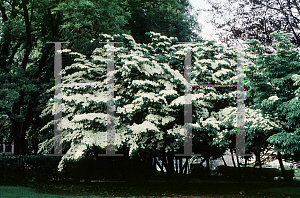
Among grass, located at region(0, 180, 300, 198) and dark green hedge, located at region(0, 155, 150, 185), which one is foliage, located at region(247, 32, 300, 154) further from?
dark green hedge, located at region(0, 155, 150, 185)

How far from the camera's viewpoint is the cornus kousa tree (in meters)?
10.7

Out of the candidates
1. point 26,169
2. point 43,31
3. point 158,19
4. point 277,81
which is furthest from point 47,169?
point 277,81

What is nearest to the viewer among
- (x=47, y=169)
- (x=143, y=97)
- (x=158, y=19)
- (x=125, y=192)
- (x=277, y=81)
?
(x=143, y=97)

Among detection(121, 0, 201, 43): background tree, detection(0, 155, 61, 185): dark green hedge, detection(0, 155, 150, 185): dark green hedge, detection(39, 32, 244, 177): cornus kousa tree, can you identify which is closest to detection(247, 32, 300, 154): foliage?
detection(39, 32, 244, 177): cornus kousa tree

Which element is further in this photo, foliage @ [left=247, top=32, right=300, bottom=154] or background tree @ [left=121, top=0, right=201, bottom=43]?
background tree @ [left=121, top=0, right=201, bottom=43]

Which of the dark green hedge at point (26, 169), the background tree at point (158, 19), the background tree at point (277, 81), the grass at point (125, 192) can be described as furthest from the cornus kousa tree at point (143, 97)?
the background tree at point (158, 19)

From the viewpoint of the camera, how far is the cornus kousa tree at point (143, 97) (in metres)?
10.7

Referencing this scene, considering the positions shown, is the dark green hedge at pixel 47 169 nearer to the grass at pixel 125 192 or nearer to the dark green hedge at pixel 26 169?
the dark green hedge at pixel 26 169

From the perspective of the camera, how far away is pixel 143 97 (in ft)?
34.2

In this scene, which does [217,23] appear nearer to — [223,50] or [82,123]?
[223,50]

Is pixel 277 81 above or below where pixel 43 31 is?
below

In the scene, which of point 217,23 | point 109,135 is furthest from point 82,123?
point 217,23

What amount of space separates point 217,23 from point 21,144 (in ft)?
46.9

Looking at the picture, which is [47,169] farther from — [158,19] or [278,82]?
[278,82]
